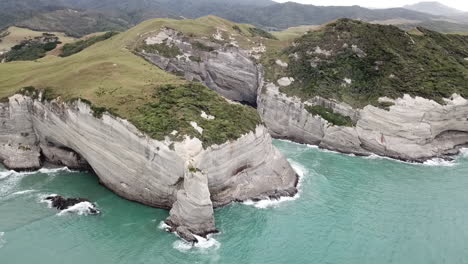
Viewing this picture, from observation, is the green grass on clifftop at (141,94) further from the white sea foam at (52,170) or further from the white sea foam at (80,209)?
the white sea foam at (80,209)

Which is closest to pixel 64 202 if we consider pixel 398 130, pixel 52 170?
pixel 52 170

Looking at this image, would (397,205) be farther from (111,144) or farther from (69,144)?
(69,144)

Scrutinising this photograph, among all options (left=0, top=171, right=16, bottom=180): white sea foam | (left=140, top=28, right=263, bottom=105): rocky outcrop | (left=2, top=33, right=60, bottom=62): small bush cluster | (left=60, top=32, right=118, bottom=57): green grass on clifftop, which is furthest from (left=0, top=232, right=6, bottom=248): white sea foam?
(left=2, top=33, right=60, bottom=62): small bush cluster

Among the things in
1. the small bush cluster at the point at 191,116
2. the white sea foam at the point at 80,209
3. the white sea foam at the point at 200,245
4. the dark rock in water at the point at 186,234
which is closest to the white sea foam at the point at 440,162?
the small bush cluster at the point at 191,116

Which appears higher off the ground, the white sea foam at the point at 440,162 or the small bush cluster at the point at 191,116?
the small bush cluster at the point at 191,116

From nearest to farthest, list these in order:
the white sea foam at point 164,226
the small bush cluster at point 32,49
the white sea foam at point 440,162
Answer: the white sea foam at point 164,226
the white sea foam at point 440,162
the small bush cluster at point 32,49

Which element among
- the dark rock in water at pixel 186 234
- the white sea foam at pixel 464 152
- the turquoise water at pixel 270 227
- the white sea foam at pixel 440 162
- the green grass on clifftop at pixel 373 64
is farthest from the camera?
the green grass on clifftop at pixel 373 64
